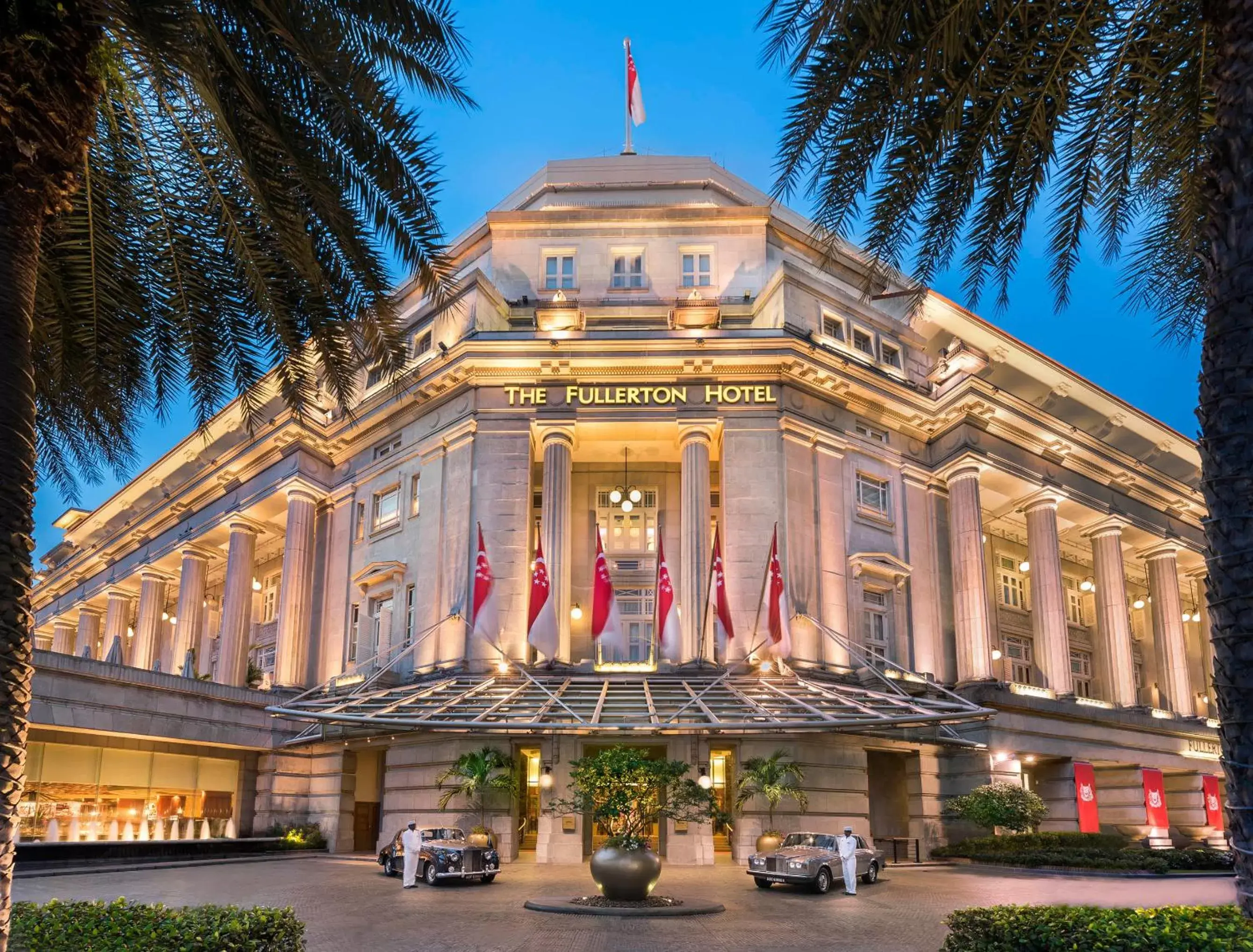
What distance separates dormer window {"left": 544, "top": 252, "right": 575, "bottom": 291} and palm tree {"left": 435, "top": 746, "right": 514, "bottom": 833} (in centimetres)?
1938

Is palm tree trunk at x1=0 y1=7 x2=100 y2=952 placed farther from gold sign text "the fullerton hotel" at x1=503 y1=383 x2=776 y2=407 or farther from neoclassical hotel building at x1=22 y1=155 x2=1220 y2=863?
gold sign text "the fullerton hotel" at x1=503 y1=383 x2=776 y2=407

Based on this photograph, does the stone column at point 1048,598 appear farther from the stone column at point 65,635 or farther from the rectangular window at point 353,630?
the stone column at point 65,635

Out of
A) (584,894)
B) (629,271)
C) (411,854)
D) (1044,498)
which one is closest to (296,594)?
(629,271)

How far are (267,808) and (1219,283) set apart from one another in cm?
4179

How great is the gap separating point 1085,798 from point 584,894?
25771mm

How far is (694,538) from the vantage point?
3788 cm

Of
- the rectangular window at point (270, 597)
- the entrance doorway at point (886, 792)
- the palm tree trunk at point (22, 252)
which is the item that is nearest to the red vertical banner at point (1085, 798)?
the entrance doorway at point (886, 792)

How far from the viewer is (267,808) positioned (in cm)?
4278

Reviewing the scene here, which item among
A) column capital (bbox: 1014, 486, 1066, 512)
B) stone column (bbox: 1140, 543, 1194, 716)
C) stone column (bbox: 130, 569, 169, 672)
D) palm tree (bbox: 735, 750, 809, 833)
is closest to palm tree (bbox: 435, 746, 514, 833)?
palm tree (bbox: 735, 750, 809, 833)

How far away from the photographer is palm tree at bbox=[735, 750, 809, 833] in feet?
109

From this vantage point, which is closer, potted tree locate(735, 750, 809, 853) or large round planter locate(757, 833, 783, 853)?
large round planter locate(757, 833, 783, 853)

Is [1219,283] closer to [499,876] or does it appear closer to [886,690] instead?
[499,876]

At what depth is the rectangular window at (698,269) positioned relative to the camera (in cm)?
4419

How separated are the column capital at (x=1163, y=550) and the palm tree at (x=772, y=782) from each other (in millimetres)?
28425
